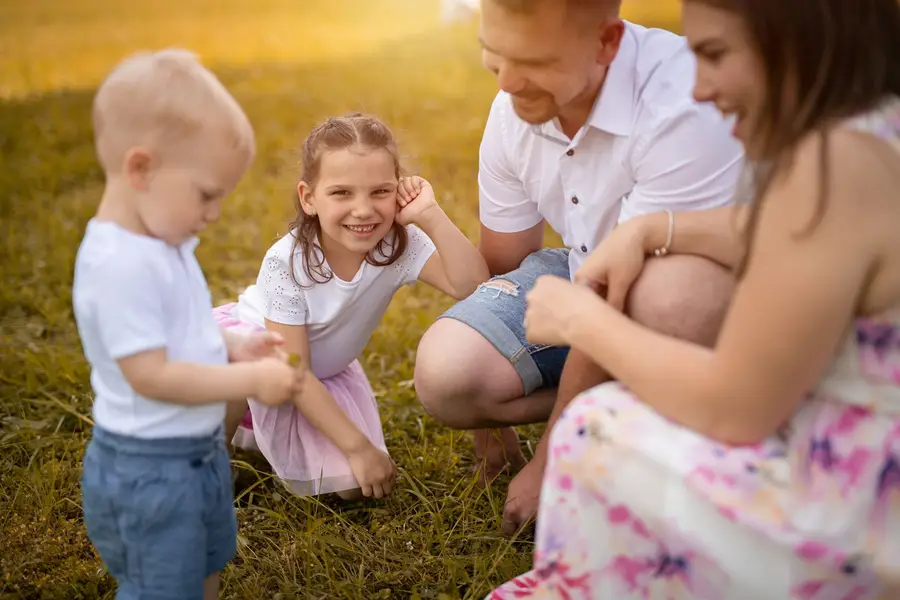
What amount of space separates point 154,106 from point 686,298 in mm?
1068

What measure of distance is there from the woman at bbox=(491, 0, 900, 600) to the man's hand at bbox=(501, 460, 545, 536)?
2.11 ft

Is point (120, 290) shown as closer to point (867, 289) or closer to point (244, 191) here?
point (867, 289)

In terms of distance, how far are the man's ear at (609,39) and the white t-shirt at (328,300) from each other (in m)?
0.69

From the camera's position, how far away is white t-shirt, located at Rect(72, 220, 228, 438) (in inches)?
65.5

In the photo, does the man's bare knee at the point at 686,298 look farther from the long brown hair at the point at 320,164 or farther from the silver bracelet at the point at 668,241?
the long brown hair at the point at 320,164

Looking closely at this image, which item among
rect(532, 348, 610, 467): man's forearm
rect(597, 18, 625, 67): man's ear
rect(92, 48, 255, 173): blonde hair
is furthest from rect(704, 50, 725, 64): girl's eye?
rect(92, 48, 255, 173): blonde hair

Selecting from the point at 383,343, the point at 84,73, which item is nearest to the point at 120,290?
the point at 383,343

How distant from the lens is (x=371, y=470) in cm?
250

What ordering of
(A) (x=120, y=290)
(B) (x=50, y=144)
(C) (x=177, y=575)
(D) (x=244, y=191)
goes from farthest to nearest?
(B) (x=50, y=144) → (D) (x=244, y=191) → (C) (x=177, y=575) → (A) (x=120, y=290)

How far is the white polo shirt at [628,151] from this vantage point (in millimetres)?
2236

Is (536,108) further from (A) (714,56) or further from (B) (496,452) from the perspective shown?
(B) (496,452)

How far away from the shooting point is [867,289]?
5.05 feet

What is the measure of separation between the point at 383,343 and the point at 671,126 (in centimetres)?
153

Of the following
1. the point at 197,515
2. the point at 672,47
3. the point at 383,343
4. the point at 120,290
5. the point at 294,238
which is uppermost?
the point at 672,47
